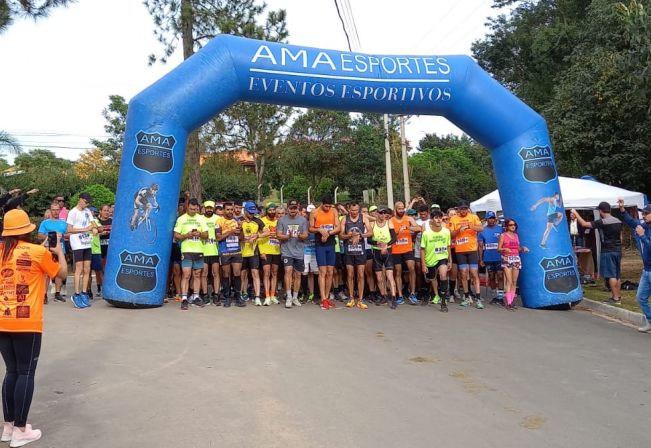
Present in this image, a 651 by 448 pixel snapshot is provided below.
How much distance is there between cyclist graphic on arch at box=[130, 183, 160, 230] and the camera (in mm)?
9188

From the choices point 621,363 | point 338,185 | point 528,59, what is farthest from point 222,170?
point 621,363

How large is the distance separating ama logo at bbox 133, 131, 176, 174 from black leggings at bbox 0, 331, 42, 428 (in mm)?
5458

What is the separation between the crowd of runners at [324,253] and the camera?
9898mm

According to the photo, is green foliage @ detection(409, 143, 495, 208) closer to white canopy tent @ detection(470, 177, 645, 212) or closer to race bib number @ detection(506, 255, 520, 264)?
white canopy tent @ detection(470, 177, 645, 212)

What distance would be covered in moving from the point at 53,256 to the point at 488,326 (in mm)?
6052

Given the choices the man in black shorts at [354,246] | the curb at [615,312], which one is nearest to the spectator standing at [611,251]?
the curb at [615,312]

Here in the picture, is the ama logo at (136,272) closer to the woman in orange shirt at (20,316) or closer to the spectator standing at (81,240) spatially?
the spectator standing at (81,240)

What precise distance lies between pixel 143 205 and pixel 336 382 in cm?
519

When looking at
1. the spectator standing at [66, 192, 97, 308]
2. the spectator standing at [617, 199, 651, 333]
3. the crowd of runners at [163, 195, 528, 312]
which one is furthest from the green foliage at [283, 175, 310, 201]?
the spectator standing at [617, 199, 651, 333]

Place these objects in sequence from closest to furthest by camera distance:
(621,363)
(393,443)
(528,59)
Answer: (393,443) → (621,363) → (528,59)

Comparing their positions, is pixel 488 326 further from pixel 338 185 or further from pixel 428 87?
pixel 338 185

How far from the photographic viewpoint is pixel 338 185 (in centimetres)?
3716

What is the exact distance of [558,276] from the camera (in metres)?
9.88

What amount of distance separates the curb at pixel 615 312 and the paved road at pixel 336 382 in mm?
363
